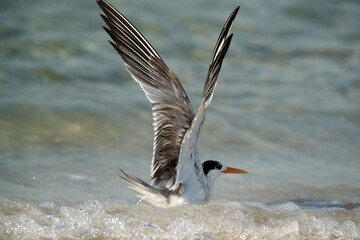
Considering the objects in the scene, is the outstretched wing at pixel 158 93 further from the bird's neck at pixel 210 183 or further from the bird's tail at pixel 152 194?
the bird's neck at pixel 210 183

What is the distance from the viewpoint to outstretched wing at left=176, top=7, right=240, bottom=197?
390 centimetres

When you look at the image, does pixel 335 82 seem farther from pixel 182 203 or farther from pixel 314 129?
pixel 182 203

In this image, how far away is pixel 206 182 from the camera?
4.95m

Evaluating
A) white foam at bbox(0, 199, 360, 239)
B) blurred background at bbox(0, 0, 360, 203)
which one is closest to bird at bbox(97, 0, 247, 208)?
white foam at bbox(0, 199, 360, 239)

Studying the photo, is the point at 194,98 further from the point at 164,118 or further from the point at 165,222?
the point at 165,222

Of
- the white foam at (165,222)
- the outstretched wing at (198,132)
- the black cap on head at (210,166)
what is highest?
the outstretched wing at (198,132)

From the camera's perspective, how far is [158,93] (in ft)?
16.6

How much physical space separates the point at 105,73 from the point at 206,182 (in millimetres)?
4509

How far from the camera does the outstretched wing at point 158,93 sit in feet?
16.2

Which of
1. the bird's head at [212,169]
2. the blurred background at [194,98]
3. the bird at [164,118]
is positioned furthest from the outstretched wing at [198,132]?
the blurred background at [194,98]

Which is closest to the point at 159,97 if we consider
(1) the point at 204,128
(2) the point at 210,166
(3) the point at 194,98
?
(2) the point at 210,166

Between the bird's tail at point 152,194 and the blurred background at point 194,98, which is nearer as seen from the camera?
the bird's tail at point 152,194

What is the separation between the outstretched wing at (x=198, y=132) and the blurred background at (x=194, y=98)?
94 centimetres

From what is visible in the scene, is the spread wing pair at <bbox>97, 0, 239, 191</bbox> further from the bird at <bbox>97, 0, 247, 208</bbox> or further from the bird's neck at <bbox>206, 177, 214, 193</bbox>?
the bird's neck at <bbox>206, 177, 214, 193</bbox>
